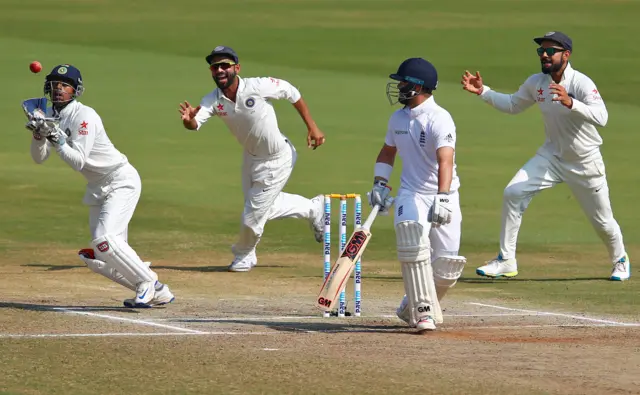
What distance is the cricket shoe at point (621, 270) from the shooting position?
13.7 m

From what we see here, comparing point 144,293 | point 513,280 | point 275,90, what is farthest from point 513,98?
point 144,293

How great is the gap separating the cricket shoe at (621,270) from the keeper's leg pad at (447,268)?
12.0 feet

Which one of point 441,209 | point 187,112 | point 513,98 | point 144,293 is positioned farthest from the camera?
point 513,98

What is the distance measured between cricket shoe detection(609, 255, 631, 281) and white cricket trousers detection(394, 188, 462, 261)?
12.2ft

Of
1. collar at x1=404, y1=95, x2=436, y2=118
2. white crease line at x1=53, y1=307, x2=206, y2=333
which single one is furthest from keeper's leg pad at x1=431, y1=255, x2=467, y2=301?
white crease line at x1=53, y1=307, x2=206, y2=333

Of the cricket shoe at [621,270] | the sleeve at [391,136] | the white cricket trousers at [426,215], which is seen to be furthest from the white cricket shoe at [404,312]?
the cricket shoe at [621,270]

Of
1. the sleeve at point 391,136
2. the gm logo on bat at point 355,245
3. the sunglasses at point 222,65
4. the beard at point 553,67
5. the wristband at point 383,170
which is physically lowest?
the gm logo on bat at point 355,245

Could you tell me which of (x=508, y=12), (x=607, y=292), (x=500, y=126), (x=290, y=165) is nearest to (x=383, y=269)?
(x=290, y=165)

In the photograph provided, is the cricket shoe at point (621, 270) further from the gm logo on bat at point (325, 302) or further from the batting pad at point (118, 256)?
the batting pad at point (118, 256)

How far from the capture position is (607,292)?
12930 mm

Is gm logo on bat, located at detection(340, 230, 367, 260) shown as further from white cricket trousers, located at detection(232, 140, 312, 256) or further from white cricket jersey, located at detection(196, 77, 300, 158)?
white cricket trousers, located at detection(232, 140, 312, 256)

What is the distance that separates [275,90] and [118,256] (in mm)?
3368

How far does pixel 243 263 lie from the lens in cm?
1420

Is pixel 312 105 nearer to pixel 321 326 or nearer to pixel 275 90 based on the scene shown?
pixel 275 90
